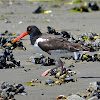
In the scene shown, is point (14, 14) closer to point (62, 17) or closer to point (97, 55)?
point (62, 17)

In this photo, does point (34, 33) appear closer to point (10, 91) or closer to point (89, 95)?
point (10, 91)

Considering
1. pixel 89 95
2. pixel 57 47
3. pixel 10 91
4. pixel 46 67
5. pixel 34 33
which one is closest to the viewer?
pixel 89 95

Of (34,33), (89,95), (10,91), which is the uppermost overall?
(34,33)

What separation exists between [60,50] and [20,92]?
219 cm

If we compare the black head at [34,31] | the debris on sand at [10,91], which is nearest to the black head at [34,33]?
the black head at [34,31]

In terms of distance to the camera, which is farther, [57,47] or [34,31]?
[34,31]

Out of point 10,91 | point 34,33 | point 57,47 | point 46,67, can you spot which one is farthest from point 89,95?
point 34,33

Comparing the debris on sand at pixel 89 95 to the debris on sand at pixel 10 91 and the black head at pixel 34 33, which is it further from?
the black head at pixel 34 33

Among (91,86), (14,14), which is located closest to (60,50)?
(91,86)

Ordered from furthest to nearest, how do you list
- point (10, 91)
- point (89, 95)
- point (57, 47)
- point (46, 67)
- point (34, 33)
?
point (46, 67), point (34, 33), point (57, 47), point (10, 91), point (89, 95)

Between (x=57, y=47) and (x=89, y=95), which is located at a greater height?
(x=57, y=47)

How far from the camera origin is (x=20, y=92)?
7.23 m

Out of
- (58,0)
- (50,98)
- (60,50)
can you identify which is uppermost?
(58,0)

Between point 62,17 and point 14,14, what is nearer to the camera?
point 62,17
